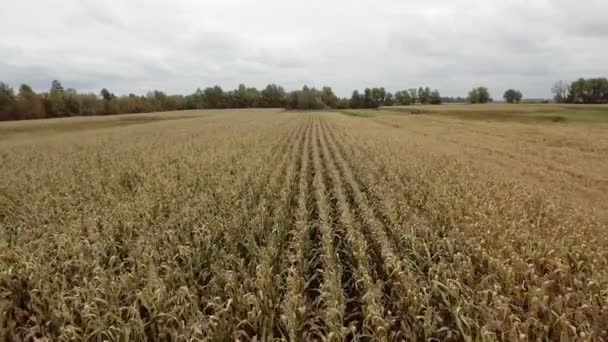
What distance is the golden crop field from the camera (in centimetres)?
385

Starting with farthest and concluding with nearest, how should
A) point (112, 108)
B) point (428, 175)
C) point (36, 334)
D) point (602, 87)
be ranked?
point (602, 87) < point (112, 108) < point (428, 175) < point (36, 334)

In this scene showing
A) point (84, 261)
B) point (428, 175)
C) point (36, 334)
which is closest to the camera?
point (36, 334)

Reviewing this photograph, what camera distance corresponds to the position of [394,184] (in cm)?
1034

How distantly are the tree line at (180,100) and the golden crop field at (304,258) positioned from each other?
266 feet

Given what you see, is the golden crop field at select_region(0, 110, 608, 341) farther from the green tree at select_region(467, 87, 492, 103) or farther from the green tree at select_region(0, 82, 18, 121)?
the green tree at select_region(467, 87, 492, 103)

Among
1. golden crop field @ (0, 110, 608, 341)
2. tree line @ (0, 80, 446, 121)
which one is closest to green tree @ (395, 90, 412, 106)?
tree line @ (0, 80, 446, 121)

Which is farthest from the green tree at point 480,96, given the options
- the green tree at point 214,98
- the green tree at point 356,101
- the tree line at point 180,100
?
the green tree at point 214,98

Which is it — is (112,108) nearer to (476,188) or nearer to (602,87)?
(476,188)

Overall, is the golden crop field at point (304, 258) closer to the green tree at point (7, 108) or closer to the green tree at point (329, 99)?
the green tree at point (7, 108)

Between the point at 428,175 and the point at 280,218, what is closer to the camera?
the point at 280,218

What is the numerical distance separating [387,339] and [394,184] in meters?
7.04

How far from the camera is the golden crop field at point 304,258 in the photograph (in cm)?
385

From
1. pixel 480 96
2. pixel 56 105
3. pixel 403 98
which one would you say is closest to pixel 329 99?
pixel 403 98

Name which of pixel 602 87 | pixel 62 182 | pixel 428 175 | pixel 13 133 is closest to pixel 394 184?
pixel 428 175
